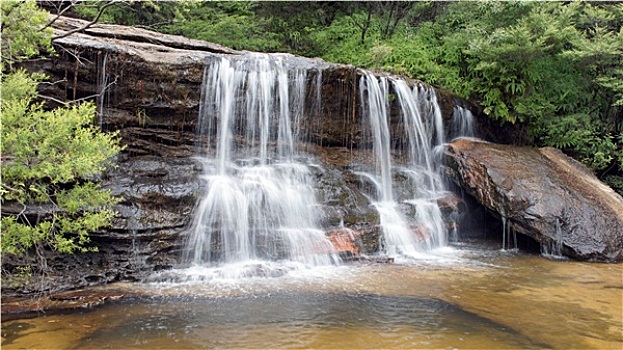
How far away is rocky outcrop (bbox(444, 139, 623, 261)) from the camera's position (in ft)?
29.4

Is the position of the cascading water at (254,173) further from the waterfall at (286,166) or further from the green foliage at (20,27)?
the green foliage at (20,27)

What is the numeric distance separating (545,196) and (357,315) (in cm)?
656

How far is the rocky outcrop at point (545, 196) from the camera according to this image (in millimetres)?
8972

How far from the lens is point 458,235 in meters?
10.3

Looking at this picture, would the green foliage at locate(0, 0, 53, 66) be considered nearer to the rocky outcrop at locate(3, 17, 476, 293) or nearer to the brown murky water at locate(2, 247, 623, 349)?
the rocky outcrop at locate(3, 17, 476, 293)

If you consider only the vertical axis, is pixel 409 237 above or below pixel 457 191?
below

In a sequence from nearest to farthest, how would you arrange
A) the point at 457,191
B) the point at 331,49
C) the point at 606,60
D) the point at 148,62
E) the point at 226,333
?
the point at 226,333 < the point at 148,62 < the point at 457,191 < the point at 606,60 < the point at 331,49

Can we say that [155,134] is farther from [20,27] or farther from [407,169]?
[407,169]

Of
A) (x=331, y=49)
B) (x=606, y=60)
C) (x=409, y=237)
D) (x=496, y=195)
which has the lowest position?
(x=409, y=237)

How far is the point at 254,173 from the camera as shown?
9.13 meters

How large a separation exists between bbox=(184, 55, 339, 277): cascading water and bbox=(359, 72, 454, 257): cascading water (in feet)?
5.66

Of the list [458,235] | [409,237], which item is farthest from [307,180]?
[458,235]

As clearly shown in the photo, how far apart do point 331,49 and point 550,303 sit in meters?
11.8

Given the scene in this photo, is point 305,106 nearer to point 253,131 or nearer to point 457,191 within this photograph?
point 253,131
